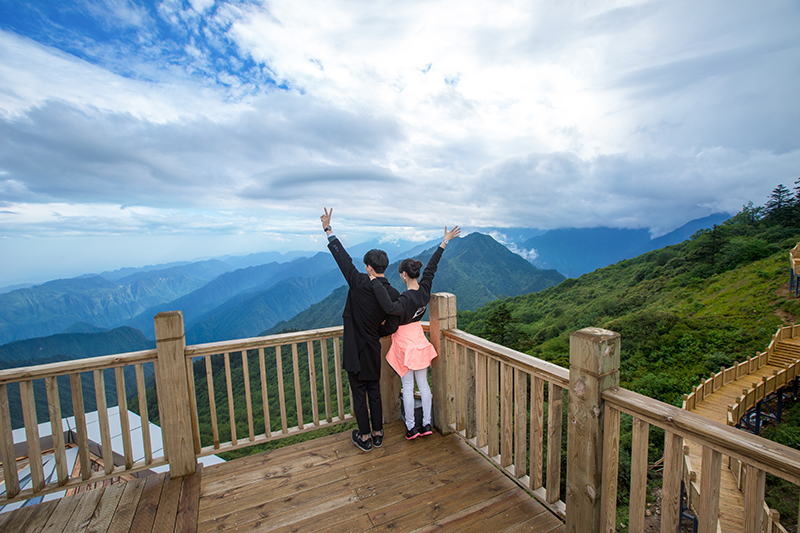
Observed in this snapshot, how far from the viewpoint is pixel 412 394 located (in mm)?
3148

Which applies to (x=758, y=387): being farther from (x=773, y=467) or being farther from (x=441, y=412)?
(x=773, y=467)

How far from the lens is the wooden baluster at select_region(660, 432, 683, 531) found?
60.6 inches

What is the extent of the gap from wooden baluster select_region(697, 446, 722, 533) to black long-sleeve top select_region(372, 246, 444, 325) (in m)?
1.97

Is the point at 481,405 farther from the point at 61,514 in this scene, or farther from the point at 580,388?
the point at 61,514

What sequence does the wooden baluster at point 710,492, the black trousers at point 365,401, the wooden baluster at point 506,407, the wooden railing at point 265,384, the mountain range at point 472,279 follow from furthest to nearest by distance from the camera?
the mountain range at point 472,279, the black trousers at point 365,401, the wooden railing at point 265,384, the wooden baluster at point 506,407, the wooden baluster at point 710,492

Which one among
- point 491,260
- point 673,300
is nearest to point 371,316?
point 673,300

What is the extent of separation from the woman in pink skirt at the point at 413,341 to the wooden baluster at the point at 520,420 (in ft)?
2.86

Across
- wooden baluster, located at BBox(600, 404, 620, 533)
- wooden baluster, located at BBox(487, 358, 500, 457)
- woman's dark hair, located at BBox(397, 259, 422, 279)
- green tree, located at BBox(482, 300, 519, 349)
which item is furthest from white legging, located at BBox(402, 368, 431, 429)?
green tree, located at BBox(482, 300, 519, 349)

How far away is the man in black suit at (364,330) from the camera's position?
2.95 meters

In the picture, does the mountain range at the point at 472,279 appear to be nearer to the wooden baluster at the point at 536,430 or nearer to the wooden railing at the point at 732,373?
the wooden railing at the point at 732,373

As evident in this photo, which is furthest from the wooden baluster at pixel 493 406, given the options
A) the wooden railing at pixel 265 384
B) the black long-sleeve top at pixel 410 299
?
the wooden railing at pixel 265 384

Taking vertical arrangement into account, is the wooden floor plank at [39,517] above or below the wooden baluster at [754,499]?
below

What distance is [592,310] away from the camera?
39344 millimetres

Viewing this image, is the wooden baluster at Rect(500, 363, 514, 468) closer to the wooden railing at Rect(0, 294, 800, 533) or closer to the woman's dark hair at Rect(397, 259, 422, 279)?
the wooden railing at Rect(0, 294, 800, 533)
